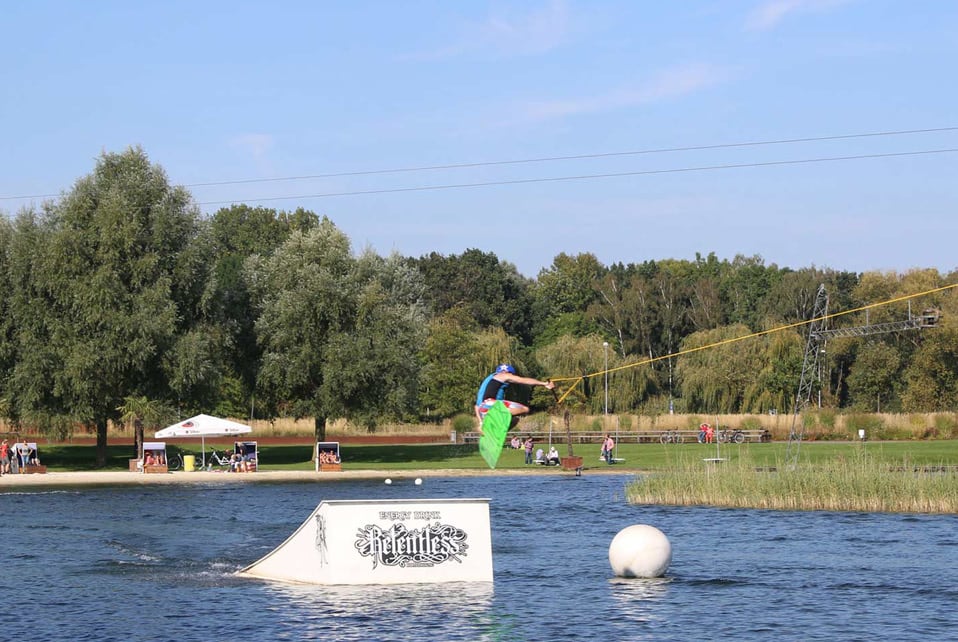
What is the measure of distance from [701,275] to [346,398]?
279ft

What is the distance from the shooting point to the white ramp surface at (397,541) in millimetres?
24484

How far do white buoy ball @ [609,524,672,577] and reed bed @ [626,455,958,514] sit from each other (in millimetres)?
12279

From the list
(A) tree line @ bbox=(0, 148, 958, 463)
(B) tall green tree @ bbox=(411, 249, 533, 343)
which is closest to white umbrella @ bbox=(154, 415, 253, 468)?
(A) tree line @ bbox=(0, 148, 958, 463)

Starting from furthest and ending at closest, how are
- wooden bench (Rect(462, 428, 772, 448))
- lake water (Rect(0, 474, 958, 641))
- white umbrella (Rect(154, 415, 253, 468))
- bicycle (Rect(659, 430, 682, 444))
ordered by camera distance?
1. wooden bench (Rect(462, 428, 772, 448))
2. bicycle (Rect(659, 430, 682, 444))
3. white umbrella (Rect(154, 415, 253, 468))
4. lake water (Rect(0, 474, 958, 641))

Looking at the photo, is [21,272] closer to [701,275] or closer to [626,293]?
[626,293]

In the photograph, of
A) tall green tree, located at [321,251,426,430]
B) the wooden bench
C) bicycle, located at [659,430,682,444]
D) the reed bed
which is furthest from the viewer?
the wooden bench

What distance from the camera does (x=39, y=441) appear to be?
258 ft

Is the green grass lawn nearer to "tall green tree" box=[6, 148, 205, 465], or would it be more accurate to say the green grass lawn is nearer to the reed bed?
"tall green tree" box=[6, 148, 205, 465]

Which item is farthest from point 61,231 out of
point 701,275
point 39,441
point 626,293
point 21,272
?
point 701,275

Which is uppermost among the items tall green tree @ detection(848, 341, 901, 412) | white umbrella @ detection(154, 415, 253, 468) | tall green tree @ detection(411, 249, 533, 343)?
tall green tree @ detection(411, 249, 533, 343)

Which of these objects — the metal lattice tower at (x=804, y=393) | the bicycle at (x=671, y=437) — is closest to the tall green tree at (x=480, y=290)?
the metal lattice tower at (x=804, y=393)

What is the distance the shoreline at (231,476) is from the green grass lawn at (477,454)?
198cm

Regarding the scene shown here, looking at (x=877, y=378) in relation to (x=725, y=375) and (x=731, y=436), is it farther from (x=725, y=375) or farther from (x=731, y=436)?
(x=731, y=436)

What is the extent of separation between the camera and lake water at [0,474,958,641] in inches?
869
